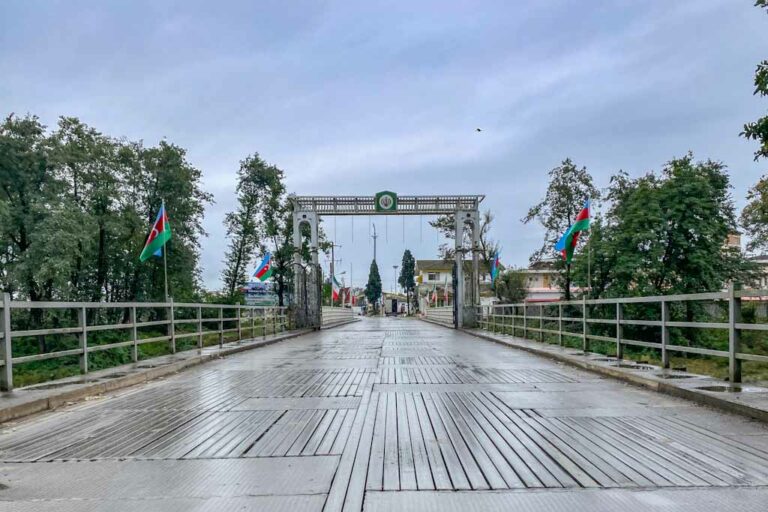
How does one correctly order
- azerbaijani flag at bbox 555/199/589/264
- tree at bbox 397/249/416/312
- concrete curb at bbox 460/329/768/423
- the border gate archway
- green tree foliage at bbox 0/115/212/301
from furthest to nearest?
tree at bbox 397/249/416/312 → the border gate archway → green tree foliage at bbox 0/115/212/301 → azerbaijani flag at bbox 555/199/589/264 → concrete curb at bbox 460/329/768/423

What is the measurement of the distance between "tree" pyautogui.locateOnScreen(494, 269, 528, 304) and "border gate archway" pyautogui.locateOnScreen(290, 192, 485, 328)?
1454cm

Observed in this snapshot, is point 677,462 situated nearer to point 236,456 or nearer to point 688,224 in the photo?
point 236,456

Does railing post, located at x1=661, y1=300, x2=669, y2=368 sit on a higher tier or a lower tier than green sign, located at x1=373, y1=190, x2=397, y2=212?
lower

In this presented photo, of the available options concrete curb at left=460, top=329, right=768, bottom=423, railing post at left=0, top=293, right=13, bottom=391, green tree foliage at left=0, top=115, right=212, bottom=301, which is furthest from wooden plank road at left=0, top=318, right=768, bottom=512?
green tree foliage at left=0, top=115, right=212, bottom=301

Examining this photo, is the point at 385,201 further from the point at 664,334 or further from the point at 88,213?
the point at 664,334

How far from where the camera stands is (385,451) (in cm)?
480

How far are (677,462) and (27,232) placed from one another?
26551 millimetres

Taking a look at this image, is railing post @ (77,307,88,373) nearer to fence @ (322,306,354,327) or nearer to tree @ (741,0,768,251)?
tree @ (741,0,768,251)

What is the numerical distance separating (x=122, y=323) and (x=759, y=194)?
29640 mm

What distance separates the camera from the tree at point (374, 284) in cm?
12206

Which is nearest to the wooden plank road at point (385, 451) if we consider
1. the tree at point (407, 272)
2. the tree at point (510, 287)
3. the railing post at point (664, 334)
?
the railing post at point (664, 334)

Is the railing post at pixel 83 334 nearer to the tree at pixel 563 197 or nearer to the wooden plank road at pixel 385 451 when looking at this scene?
the wooden plank road at pixel 385 451

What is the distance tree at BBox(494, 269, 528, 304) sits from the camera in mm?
43438

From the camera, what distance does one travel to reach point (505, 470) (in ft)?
13.9
